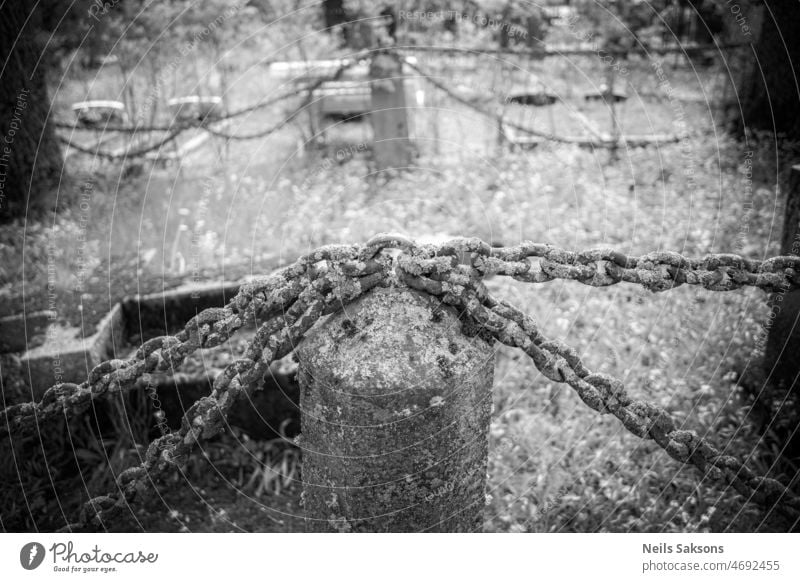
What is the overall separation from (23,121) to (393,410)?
520 cm

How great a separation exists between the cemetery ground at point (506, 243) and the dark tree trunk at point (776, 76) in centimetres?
27

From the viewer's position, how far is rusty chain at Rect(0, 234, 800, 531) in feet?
6.34

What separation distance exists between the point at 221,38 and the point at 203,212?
216 centimetres

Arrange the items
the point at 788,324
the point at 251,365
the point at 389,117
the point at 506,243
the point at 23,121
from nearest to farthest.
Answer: the point at 251,365 < the point at 788,324 < the point at 506,243 < the point at 23,121 < the point at 389,117

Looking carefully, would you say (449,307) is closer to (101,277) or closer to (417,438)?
(417,438)

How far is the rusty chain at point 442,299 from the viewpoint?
193 centimetres

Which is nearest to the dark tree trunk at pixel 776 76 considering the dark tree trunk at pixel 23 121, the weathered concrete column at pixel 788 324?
the weathered concrete column at pixel 788 324

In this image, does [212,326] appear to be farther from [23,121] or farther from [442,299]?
[23,121]

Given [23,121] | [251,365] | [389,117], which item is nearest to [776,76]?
[389,117]

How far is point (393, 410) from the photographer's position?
1.92 metres

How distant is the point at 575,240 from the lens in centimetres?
515
